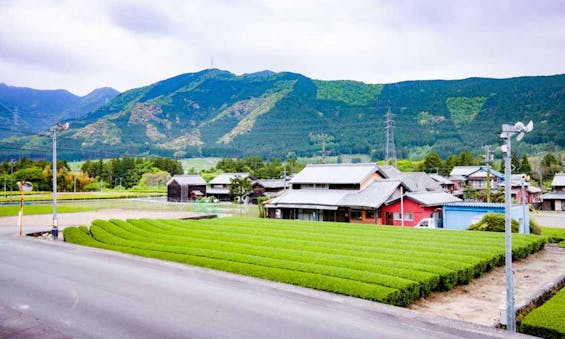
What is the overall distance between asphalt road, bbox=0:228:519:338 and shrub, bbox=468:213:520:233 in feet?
66.6

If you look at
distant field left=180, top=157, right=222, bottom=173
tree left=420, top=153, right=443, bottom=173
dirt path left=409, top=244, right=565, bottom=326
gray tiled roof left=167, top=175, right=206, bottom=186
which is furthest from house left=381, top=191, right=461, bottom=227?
distant field left=180, top=157, right=222, bottom=173

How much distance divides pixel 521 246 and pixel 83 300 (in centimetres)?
1998

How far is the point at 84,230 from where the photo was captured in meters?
26.7

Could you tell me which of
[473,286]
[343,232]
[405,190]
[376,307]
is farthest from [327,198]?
[376,307]

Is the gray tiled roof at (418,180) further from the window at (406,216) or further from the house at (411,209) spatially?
the window at (406,216)

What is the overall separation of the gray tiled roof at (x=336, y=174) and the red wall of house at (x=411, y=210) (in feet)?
15.3

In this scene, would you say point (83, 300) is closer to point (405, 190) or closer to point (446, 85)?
point (405, 190)

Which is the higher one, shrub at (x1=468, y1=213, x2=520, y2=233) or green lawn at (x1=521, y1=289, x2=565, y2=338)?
shrub at (x1=468, y1=213, x2=520, y2=233)

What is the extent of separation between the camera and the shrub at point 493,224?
93.6ft

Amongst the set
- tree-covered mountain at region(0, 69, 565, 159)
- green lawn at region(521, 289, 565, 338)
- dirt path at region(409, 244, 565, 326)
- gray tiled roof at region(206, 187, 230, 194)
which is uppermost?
tree-covered mountain at region(0, 69, 565, 159)

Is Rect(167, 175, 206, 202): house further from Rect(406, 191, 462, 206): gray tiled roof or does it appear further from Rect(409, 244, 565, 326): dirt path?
Rect(409, 244, 565, 326): dirt path

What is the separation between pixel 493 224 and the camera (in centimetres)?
2888

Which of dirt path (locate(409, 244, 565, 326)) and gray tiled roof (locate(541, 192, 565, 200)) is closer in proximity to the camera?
dirt path (locate(409, 244, 565, 326))

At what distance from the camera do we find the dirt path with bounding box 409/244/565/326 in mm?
12453
